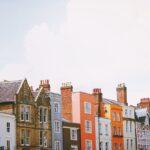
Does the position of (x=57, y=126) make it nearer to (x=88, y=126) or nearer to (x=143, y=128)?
(x=88, y=126)

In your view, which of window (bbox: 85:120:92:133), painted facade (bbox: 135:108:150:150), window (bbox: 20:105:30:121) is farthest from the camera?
painted facade (bbox: 135:108:150:150)

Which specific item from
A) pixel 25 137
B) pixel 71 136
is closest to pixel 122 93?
pixel 71 136

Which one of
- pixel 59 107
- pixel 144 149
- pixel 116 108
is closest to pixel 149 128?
pixel 144 149

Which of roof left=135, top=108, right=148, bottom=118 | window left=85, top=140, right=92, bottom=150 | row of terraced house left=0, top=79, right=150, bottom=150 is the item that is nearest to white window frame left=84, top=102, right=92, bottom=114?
row of terraced house left=0, top=79, right=150, bottom=150

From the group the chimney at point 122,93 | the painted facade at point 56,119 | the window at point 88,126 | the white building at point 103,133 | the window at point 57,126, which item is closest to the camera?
the painted facade at point 56,119

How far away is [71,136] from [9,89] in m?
15.2

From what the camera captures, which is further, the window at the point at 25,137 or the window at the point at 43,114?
the window at the point at 43,114

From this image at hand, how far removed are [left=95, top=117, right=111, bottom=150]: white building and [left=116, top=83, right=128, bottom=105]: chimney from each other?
1224cm

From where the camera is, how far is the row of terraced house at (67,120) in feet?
246

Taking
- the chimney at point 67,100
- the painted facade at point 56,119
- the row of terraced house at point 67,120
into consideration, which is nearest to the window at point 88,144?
the row of terraced house at point 67,120

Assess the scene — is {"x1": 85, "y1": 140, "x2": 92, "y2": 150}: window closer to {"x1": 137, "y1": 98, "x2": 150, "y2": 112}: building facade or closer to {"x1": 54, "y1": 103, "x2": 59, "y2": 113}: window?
{"x1": 54, "y1": 103, "x2": 59, "y2": 113}: window

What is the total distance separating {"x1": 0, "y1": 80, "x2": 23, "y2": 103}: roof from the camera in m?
75.2

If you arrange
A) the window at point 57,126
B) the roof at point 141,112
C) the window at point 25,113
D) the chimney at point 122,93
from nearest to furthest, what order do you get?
the window at point 25,113 → the window at point 57,126 → the chimney at point 122,93 → the roof at point 141,112

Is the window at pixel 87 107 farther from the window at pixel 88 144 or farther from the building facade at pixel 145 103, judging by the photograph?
the building facade at pixel 145 103
